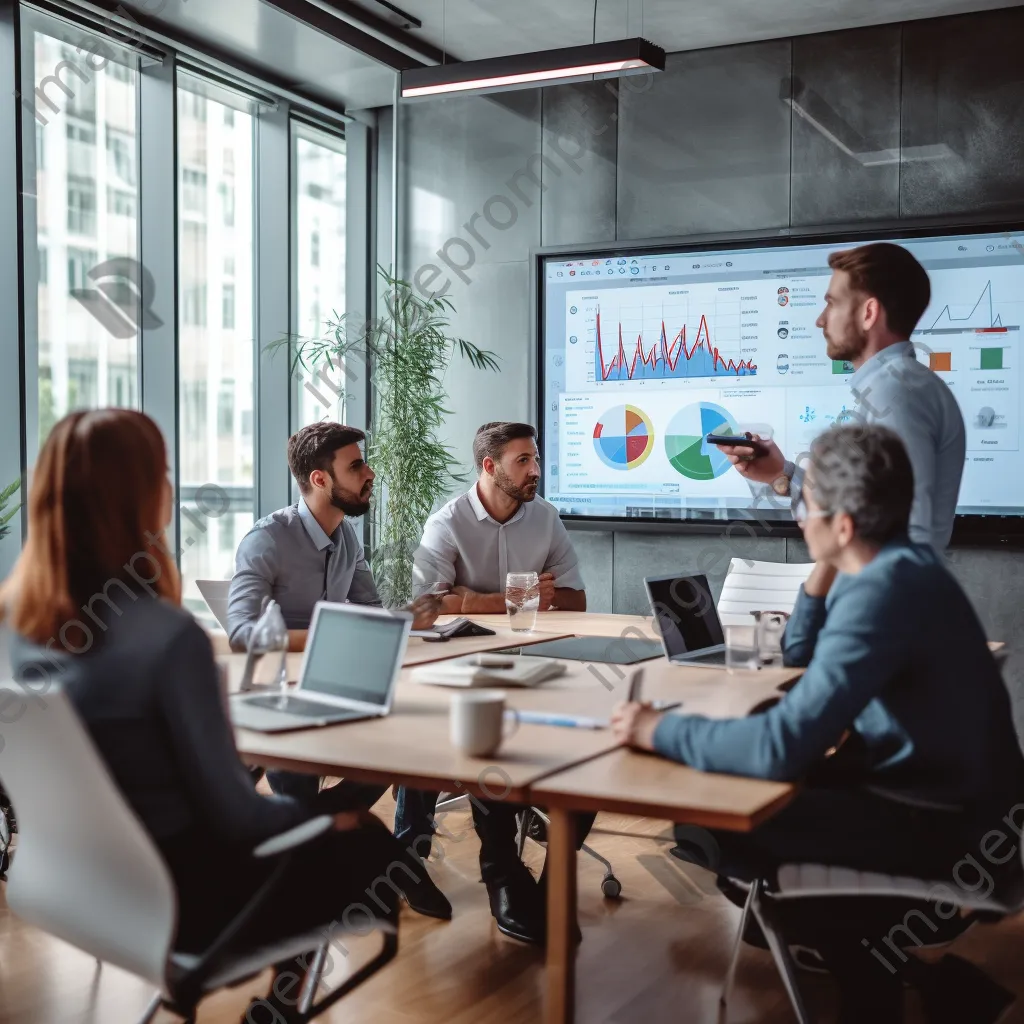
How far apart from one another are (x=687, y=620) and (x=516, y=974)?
0.98 meters

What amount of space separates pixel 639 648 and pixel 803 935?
1228mm

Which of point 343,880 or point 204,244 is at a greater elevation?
point 204,244

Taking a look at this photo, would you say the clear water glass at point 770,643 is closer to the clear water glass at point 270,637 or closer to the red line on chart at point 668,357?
the clear water glass at point 270,637

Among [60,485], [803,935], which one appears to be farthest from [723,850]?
[60,485]

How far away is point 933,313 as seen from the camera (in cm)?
483

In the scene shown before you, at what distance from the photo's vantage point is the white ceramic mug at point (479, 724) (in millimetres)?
1963

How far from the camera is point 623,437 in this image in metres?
5.47

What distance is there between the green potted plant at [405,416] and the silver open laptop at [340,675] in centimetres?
293

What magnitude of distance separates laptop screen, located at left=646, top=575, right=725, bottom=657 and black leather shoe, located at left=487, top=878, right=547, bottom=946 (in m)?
0.74

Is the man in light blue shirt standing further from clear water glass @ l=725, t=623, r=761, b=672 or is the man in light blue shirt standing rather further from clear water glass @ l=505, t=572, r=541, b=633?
clear water glass @ l=505, t=572, r=541, b=633

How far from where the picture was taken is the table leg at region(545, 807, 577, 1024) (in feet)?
5.84

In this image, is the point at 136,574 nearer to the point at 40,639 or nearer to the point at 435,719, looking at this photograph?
the point at 40,639

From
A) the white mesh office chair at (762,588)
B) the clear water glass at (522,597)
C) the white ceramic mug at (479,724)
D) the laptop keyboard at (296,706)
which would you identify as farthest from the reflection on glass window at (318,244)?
the white ceramic mug at (479,724)

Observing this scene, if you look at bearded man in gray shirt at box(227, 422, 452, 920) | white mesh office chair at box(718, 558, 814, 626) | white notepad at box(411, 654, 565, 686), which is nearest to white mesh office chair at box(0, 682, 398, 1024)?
white notepad at box(411, 654, 565, 686)
